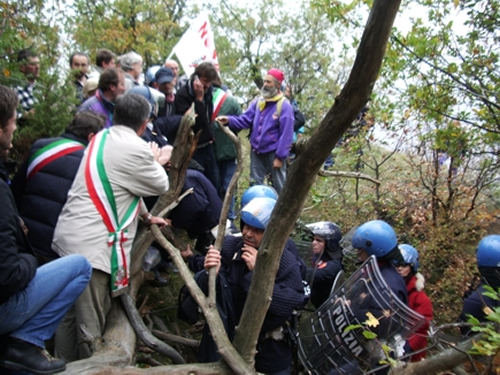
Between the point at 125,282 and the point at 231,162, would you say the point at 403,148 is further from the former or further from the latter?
the point at 125,282

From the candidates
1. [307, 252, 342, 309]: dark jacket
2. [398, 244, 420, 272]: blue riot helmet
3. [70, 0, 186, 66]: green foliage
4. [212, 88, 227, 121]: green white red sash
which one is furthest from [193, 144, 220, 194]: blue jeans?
[70, 0, 186, 66]: green foliage

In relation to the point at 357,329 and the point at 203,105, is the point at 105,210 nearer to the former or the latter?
the point at 357,329

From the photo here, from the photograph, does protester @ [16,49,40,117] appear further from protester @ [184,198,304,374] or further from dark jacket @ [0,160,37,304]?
protester @ [184,198,304,374]

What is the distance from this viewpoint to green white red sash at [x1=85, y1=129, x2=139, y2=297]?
328cm

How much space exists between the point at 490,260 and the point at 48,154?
357cm

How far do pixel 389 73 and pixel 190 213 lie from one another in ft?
11.7

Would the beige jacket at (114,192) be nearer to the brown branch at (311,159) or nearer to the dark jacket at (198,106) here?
the brown branch at (311,159)

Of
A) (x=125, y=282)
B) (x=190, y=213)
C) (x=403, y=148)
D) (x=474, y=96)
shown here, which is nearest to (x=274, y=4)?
(x=403, y=148)

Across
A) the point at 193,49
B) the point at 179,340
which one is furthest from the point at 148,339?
the point at 193,49

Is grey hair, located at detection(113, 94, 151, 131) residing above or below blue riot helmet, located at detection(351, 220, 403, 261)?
above

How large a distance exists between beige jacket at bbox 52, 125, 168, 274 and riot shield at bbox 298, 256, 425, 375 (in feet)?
5.54

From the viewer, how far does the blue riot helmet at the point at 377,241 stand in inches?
165

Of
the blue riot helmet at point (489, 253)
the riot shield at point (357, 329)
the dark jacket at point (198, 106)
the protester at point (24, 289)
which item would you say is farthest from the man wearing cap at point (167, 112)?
the blue riot helmet at point (489, 253)

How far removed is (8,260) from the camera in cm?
234
